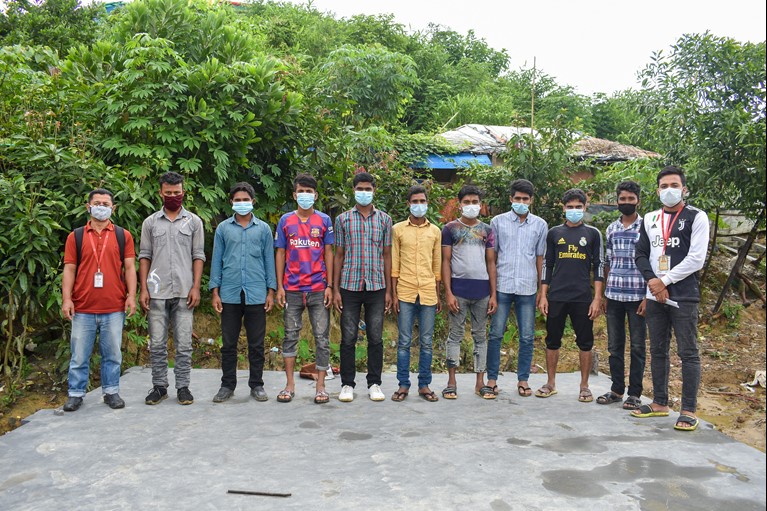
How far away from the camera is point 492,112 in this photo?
2134cm

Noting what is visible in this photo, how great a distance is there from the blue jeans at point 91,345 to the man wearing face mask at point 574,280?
3.41m

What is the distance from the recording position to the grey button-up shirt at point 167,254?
480 centimetres

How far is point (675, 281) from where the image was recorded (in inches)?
171

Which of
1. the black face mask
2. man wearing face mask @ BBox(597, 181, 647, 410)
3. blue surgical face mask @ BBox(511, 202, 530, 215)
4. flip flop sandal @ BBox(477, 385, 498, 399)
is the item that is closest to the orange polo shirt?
flip flop sandal @ BBox(477, 385, 498, 399)

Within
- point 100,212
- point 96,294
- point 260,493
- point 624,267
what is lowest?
point 260,493

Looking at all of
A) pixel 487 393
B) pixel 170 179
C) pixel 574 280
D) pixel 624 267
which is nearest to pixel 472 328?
pixel 487 393

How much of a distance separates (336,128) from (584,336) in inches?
149

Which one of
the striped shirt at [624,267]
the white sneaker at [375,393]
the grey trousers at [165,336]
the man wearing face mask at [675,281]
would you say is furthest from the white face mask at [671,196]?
the grey trousers at [165,336]

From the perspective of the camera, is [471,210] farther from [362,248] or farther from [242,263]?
[242,263]

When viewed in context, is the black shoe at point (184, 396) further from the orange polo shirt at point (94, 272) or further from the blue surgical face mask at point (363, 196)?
the blue surgical face mask at point (363, 196)

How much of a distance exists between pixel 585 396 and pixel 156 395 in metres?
3.45

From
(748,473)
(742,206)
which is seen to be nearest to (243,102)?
(748,473)

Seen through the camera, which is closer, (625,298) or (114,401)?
(114,401)

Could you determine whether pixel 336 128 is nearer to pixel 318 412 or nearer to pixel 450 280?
pixel 450 280
